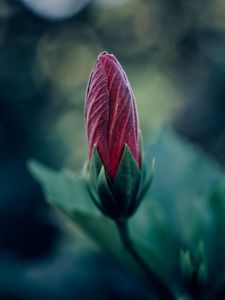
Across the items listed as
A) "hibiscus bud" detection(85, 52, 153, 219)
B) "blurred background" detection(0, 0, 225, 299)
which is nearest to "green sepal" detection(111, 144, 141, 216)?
"hibiscus bud" detection(85, 52, 153, 219)

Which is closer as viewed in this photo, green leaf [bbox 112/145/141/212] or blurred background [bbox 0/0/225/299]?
green leaf [bbox 112/145/141/212]

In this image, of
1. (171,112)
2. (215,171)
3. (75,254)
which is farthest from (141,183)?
(171,112)

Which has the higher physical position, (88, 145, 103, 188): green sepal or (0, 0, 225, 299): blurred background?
(88, 145, 103, 188): green sepal

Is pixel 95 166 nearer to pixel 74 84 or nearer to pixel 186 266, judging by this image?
pixel 186 266

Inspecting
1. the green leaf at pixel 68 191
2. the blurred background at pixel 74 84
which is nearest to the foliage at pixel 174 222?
the green leaf at pixel 68 191

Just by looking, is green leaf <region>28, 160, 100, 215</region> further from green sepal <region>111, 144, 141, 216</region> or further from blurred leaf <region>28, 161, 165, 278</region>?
green sepal <region>111, 144, 141, 216</region>

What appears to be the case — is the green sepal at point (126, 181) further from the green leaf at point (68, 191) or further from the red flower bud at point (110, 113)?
the green leaf at point (68, 191)

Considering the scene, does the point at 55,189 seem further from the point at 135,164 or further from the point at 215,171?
the point at 215,171
